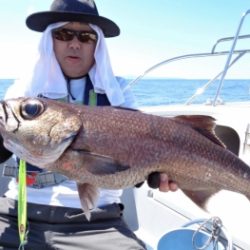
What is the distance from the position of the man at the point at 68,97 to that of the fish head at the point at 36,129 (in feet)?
2.46

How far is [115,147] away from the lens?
2.00m

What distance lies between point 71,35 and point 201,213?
67.7 inches

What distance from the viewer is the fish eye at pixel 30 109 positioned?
1.98 meters

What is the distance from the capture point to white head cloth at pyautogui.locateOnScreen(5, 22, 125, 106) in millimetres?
2855

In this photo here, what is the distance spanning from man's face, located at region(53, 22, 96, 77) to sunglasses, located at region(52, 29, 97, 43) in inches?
0.6

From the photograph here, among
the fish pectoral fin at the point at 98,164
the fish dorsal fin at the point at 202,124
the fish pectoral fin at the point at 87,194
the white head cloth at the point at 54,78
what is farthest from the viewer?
the white head cloth at the point at 54,78

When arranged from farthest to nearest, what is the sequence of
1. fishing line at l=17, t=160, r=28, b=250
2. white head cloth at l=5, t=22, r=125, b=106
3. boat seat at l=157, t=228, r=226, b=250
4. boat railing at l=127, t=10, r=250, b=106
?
boat railing at l=127, t=10, r=250, b=106 → boat seat at l=157, t=228, r=226, b=250 → white head cloth at l=5, t=22, r=125, b=106 → fishing line at l=17, t=160, r=28, b=250

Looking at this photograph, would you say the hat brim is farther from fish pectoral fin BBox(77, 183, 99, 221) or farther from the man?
fish pectoral fin BBox(77, 183, 99, 221)

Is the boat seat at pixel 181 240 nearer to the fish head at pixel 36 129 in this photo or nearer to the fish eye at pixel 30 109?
the fish head at pixel 36 129

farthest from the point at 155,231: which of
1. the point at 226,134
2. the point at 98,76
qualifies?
the point at 98,76

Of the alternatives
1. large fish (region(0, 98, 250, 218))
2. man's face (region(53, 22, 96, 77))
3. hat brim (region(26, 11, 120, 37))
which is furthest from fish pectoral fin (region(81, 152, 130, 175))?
hat brim (region(26, 11, 120, 37))

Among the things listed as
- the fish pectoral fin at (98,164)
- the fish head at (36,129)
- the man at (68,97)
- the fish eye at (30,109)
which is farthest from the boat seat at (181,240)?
the fish eye at (30,109)

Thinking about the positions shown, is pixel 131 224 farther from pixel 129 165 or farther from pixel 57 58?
pixel 129 165

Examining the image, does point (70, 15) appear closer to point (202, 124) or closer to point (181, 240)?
point (202, 124)
